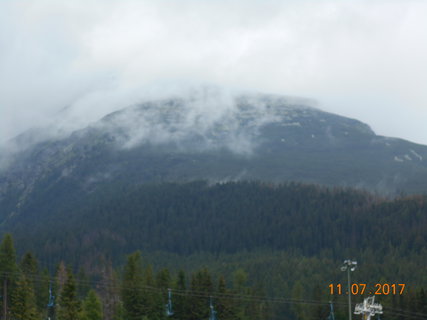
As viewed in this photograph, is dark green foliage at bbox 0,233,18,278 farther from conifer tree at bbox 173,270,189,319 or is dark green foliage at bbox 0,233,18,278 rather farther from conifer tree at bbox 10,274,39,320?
conifer tree at bbox 173,270,189,319

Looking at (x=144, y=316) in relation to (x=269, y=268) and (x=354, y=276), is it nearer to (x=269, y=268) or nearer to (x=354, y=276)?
(x=354, y=276)

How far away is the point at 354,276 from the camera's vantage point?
6142 inches

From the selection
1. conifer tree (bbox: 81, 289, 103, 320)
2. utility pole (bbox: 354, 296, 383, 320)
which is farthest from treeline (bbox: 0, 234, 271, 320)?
utility pole (bbox: 354, 296, 383, 320)

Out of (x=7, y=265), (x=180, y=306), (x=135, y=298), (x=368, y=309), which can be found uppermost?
(x=7, y=265)

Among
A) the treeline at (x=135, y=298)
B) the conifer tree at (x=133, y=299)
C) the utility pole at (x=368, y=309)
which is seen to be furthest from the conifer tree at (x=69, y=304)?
the utility pole at (x=368, y=309)

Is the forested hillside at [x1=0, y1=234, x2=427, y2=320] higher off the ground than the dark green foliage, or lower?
lower

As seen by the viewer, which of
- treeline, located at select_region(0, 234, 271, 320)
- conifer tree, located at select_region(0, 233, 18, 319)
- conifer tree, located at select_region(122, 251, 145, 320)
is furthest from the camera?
conifer tree, located at select_region(122, 251, 145, 320)

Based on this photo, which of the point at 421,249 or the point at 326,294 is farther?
the point at 421,249

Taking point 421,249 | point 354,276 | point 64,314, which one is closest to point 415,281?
point 354,276

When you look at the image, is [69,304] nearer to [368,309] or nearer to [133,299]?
[133,299]

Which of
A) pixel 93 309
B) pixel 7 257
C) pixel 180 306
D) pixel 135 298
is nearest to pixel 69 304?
pixel 93 309

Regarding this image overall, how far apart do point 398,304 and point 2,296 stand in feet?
191

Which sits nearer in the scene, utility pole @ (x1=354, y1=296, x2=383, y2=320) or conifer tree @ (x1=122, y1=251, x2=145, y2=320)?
utility pole @ (x1=354, y1=296, x2=383, y2=320)

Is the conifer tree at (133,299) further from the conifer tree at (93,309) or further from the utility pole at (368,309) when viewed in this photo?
the utility pole at (368,309)
